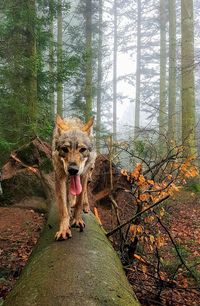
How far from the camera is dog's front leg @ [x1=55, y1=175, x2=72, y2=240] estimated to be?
3484 millimetres

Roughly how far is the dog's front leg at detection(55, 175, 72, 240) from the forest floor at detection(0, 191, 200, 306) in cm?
97

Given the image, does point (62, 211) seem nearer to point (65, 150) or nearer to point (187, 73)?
point (65, 150)

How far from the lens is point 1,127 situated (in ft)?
35.4

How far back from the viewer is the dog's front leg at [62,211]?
11.4ft

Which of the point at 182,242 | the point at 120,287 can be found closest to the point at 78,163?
the point at 120,287

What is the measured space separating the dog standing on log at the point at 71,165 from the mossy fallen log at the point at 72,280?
0.79 meters

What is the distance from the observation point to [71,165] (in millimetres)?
4172

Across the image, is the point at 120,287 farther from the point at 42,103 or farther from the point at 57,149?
the point at 42,103

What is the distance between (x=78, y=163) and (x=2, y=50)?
303 inches

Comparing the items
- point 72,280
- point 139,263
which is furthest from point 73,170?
point 139,263

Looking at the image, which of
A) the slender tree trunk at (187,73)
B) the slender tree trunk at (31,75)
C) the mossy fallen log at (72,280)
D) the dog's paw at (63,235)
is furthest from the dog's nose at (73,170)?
the slender tree trunk at (187,73)

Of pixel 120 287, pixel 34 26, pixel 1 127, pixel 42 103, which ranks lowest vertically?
pixel 120 287

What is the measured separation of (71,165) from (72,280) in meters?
2.01

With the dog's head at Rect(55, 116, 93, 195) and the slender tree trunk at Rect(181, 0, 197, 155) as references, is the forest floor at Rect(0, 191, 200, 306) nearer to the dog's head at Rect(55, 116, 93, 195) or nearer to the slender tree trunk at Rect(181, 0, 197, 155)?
the dog's head at Rect(55, 116, 93, 195)
